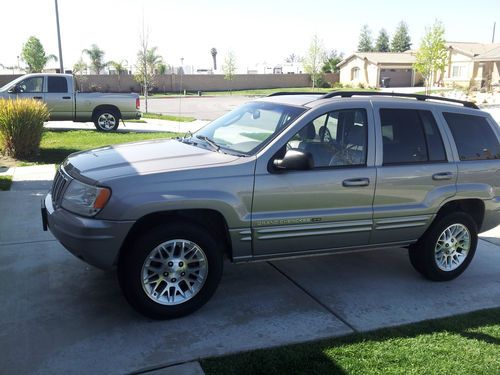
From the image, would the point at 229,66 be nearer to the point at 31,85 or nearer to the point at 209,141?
the point at 31,85

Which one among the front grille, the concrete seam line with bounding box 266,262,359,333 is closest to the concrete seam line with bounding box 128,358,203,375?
the concrete seam line with bounding box 266,262,359,333

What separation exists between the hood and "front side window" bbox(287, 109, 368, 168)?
750 millimetres

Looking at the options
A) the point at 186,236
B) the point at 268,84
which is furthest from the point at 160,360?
the point at 268,84

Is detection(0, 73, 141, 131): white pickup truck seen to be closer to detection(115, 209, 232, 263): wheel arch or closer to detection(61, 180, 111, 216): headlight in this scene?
detection(61, 180, 111, 216): headlight

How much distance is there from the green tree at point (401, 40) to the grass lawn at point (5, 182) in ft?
325

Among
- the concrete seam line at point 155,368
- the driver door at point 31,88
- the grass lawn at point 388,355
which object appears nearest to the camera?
the concrete seam line at point 155,368

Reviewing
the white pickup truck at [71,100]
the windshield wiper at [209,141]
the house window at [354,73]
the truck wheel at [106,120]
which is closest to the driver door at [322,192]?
the windshield wiper at [209,141]

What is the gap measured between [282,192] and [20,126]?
8.47 metres

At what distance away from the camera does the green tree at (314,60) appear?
57847 mm

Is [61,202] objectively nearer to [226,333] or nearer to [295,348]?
[226,333]

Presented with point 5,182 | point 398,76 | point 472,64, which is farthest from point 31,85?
point 398,76

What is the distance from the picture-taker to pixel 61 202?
418 centimetres

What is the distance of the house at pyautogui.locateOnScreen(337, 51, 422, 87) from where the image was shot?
6125 cm

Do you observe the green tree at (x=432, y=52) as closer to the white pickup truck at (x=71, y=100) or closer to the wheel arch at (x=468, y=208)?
the white pickup truck at (x=71, y=100)
